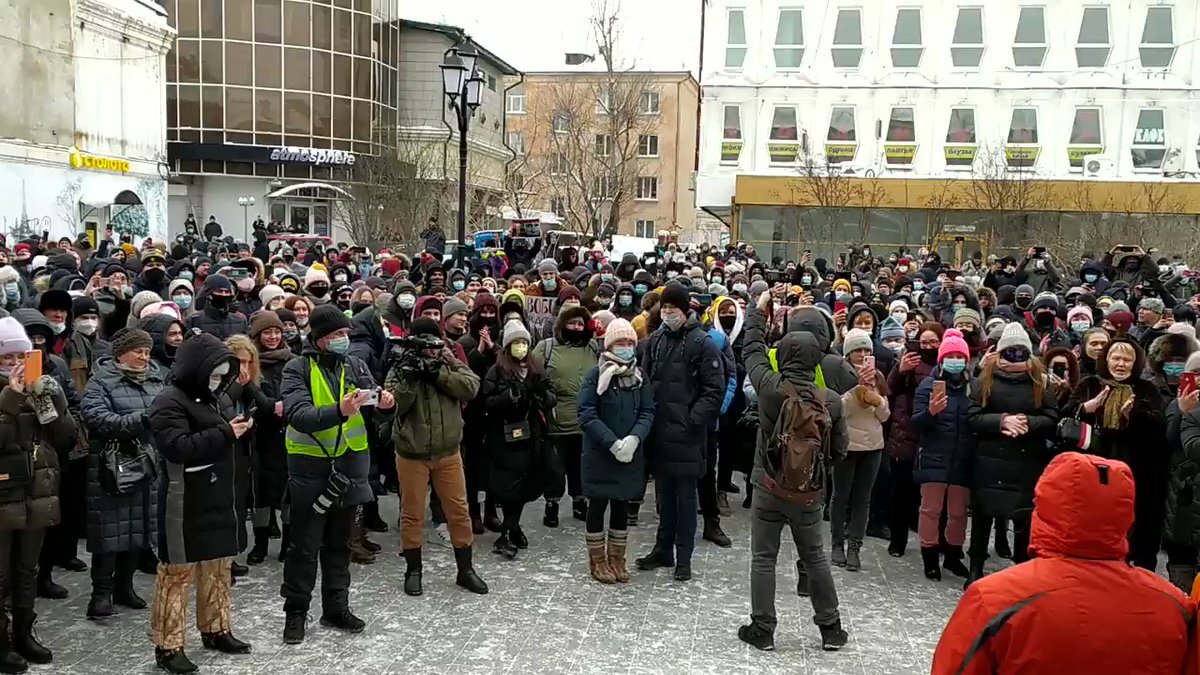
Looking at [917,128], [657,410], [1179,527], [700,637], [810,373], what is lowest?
[700,637]

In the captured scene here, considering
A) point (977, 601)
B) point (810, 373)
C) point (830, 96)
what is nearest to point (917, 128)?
point (830, 96)

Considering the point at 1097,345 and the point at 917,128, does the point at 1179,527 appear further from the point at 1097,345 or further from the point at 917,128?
the point at 917,128

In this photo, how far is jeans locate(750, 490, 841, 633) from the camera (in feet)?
20.1

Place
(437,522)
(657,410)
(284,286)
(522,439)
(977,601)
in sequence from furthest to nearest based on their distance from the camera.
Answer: (284,286) < (437,522) < (522,439) < (657,410) < (977,601)

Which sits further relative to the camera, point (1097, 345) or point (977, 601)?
point (1097, 345)

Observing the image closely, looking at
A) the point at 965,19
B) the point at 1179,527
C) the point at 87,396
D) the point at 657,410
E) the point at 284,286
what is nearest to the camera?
the point at 87,396

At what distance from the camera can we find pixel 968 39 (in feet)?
119

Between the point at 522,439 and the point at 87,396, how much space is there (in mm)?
3201

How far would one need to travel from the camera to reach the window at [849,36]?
36938 mm

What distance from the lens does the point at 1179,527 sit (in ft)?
22.1

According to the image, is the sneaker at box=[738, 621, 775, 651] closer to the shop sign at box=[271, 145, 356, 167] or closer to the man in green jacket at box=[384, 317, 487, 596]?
the man in green jacket at box=[384, 317, 487, 596]

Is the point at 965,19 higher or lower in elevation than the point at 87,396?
higher

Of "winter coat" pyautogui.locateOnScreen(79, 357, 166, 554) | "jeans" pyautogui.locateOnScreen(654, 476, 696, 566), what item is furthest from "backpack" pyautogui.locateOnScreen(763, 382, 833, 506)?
"winter coat" pyautogui.locateOnScreen(79, 357, 166, 554)

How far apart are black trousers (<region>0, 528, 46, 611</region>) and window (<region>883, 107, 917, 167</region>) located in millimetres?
35182
